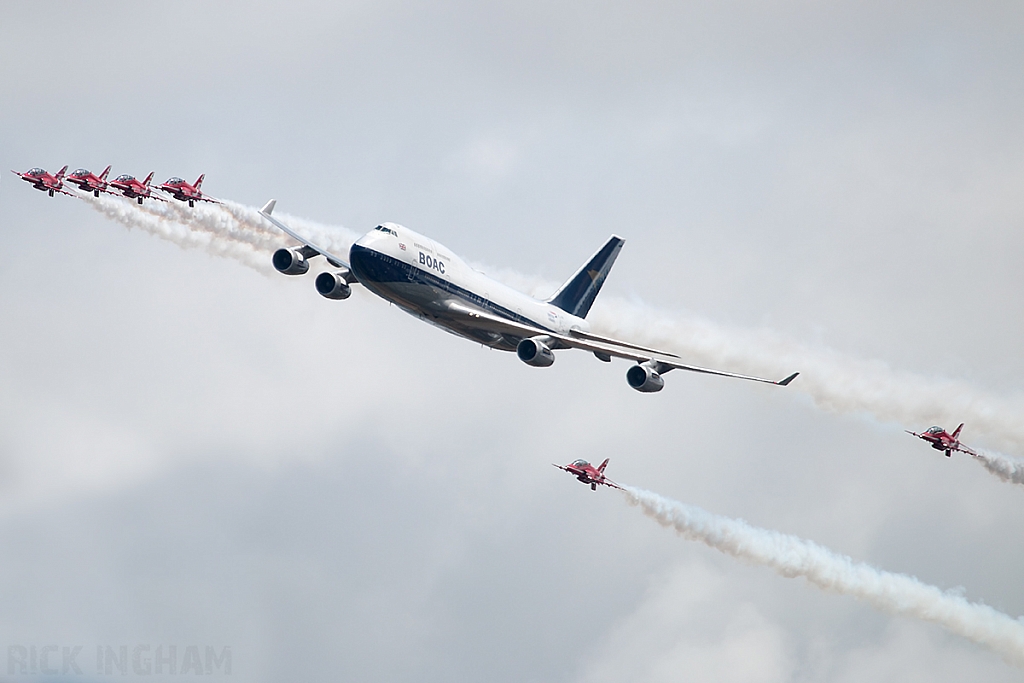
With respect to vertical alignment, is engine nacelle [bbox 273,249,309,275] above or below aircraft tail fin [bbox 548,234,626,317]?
below

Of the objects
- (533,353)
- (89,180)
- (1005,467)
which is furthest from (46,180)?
(1005,467)

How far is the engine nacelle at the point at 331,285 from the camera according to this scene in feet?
358

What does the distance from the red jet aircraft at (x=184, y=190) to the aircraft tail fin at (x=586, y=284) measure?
31.1 metres

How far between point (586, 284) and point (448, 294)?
24.3 meters

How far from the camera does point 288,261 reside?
10900 centimetres

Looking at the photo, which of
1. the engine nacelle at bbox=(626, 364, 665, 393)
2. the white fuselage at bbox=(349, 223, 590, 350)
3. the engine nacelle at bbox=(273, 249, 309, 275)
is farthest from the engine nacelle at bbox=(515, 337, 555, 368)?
the engine nacelle at bbox=(273, 249, 309, 275)

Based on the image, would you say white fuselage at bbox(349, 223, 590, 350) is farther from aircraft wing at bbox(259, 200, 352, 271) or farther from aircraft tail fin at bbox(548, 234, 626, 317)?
aircraft tail fin at bbox(548, 234, 626, 317)

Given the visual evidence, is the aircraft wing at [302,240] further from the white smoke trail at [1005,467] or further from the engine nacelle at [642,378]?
the white smoke trail at [1005,467]

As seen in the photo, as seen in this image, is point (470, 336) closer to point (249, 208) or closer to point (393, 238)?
point (393, 238)

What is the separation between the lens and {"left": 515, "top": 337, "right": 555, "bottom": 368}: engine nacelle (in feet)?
350

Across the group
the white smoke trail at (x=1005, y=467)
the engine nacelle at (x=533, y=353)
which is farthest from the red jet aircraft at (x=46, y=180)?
the white smoke trail at (x=1005, y=467)

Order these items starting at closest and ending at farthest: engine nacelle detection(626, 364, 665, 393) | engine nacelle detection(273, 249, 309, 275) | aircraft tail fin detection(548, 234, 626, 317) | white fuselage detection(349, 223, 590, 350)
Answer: white fuselage detection(349, 223, 590, 350) → engine nacelle detection(626, 364, 665, 393) → engine nacelle detection(273, 249, 309, 275) → aircraft tail fin detection(548, 234, 626, 317)

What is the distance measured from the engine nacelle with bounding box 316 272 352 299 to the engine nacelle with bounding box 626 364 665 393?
22.3 meters

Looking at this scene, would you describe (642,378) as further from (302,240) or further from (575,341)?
(302,240)
